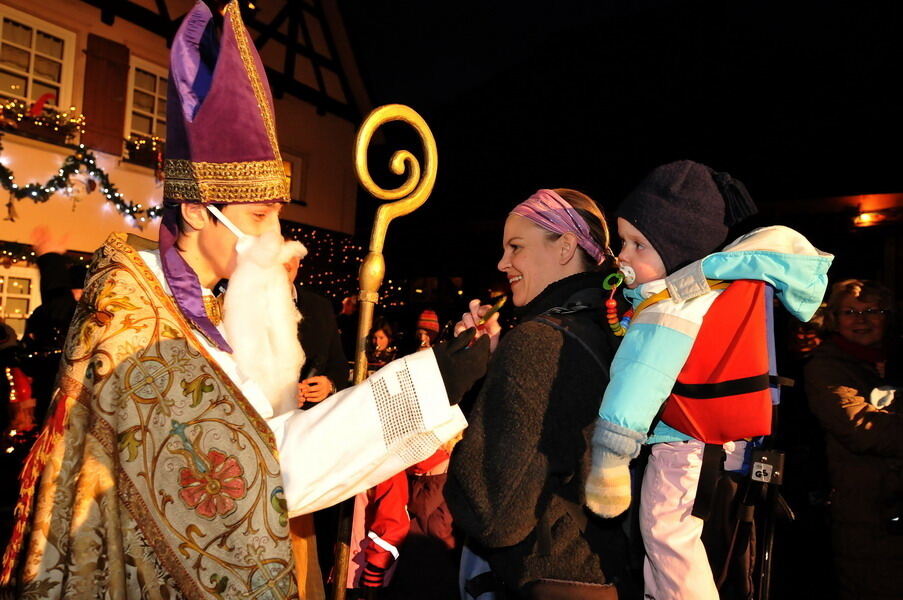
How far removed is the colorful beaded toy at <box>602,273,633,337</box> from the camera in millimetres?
2039

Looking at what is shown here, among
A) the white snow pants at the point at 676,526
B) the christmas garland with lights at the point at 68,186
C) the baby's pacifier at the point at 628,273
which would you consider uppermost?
the christmas garland with lights at the point at 68,186

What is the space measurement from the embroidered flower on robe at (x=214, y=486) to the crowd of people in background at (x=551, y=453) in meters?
0.61

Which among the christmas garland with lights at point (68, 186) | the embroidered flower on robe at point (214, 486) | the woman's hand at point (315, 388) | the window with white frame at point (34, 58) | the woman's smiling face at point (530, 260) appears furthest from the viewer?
the window with white frame at point (34, 58)

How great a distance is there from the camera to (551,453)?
1.72 metres

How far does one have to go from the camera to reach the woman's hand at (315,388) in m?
3.47

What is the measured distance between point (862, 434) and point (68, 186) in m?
10.7

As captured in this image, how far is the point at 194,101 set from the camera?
5.92 feet

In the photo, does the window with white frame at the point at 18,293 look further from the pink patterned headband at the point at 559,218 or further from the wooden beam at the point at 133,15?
the pink patterned headband at the point at 559,218

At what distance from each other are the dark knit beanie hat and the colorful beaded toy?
0.57 feet

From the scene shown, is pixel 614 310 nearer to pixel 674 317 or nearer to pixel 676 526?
pixel 674 317

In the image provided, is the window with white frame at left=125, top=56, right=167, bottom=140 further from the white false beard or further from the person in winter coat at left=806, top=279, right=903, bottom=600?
the person in winter coat at left=806, top=279, right=903, bottom=600

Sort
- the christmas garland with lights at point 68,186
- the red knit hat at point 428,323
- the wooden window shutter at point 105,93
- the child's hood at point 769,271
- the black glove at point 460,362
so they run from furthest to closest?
the wooden window shutter at point 105,93
the christmas garland with lights at point 68,186
the red knit hat at point 428,323
the child's hood at point 769,271
the black glove at point 460,362

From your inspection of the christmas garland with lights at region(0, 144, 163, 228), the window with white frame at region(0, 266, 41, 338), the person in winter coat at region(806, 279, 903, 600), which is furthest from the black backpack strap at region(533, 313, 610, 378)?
the window with white frame at region(0, 266, 41, 338)

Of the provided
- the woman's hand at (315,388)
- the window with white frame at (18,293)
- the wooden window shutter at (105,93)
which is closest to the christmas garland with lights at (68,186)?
the wooden window shutter at (105,93)
